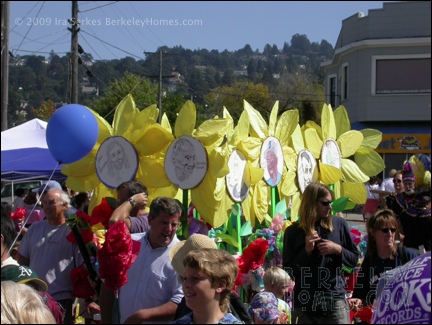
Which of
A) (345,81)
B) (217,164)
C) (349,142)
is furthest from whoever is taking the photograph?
(345,81)

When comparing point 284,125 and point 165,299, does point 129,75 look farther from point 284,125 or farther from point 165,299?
point 165,299

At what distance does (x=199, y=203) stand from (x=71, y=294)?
1.92 metres

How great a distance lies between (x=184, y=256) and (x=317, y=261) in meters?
1.13

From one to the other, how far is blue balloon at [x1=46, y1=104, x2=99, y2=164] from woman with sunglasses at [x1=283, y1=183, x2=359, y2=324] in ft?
8.78

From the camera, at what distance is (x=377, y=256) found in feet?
15.4

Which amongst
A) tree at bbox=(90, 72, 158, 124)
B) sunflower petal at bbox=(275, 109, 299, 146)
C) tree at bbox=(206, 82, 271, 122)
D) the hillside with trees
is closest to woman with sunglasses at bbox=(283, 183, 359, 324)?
sunflower petal at bbox=(275, 109, 299, 146)

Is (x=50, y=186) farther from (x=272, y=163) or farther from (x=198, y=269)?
(x=198, y=269)

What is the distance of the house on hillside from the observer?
73.8 feet

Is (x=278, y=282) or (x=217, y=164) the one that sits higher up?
(x=217, y=164)

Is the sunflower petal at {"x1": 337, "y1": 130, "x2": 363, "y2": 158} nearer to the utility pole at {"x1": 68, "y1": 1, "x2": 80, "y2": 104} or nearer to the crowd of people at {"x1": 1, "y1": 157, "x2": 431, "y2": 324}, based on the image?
the crowd of people at {"x1": 1, "y1": 157, "x2": 431, "y2": 324}

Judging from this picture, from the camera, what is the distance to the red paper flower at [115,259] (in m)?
3.65

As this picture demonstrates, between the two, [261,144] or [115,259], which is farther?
[261,144]

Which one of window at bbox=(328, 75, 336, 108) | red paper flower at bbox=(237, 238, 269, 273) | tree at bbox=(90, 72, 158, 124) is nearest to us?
red paper flower at bbox=(237, 238, 269, 273)

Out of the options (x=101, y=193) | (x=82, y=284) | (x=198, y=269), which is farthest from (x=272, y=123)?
(x=198, y=269)
